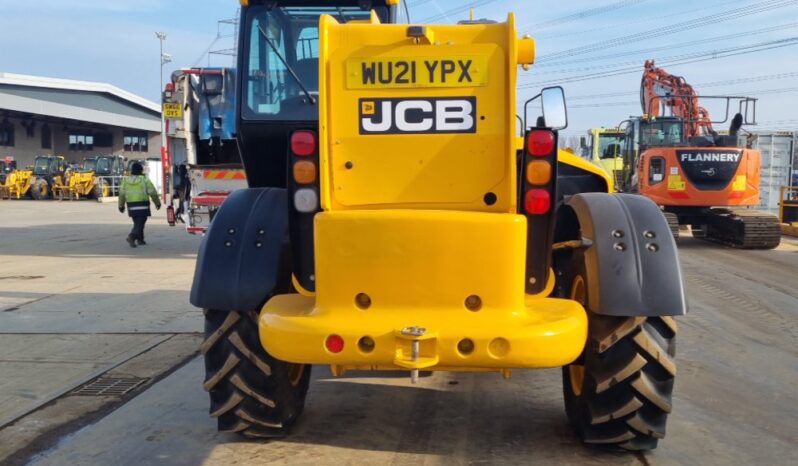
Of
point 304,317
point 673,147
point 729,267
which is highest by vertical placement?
point 673,147

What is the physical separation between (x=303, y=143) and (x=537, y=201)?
1267 mm

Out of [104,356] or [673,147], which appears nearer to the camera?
[104,356]

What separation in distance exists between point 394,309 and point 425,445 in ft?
3.67

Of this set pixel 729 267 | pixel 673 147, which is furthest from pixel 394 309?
pixel 673 147

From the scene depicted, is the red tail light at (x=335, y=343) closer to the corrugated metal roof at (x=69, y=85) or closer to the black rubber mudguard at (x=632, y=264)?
the black rubber mudguard at (x=632, y=264)

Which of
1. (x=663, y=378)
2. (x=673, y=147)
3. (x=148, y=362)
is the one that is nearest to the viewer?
(x=663, y=378)

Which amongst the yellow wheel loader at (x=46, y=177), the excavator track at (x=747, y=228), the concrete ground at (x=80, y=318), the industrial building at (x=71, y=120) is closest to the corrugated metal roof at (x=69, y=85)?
the industrial building at (x=71, y=120)

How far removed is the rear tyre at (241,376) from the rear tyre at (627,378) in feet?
5.68

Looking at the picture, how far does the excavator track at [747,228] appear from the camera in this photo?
48.2 ft

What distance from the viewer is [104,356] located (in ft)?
21.8

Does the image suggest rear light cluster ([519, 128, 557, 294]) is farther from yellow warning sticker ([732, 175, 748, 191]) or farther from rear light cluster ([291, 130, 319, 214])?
yellow warning sticker ([732, 175, 748, 191])

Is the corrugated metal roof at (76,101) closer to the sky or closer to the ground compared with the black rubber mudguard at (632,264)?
closer to the sky

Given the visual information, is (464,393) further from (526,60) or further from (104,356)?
(104,356)

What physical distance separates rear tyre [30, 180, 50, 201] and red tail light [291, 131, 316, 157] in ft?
122
